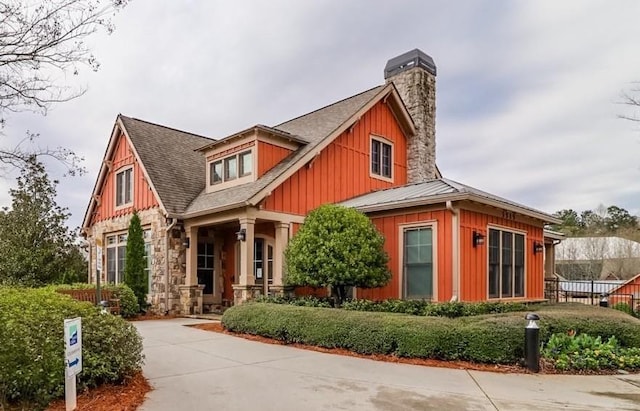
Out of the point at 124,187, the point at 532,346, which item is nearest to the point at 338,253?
the point at 532,346

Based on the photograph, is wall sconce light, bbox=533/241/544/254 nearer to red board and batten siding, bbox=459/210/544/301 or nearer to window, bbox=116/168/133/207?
red board and batten siding, bbox=459/210/544/301

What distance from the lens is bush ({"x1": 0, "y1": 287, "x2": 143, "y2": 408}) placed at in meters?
4.77

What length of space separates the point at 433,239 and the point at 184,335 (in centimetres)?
593

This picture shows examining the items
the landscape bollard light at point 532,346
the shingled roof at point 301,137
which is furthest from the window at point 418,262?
the landscape bollard light at point 532,346

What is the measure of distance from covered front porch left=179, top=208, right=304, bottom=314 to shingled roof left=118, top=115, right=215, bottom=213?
1235 mm

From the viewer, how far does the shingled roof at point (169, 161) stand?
15625 millimetres

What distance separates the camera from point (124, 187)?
18.1m

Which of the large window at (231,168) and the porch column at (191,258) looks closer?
the large window at (231,168)

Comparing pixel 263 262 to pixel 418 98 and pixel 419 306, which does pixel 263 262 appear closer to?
pixel 419 306

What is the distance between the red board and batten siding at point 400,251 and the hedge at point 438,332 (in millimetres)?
2502

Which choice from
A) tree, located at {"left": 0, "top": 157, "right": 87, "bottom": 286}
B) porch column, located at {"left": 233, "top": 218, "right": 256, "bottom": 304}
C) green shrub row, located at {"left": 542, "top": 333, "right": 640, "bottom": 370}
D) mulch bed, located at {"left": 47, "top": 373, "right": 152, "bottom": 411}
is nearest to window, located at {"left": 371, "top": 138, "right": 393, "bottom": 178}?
porch column, located at {"left": 233, "top": 218, "right": 256, "bottom": 304}

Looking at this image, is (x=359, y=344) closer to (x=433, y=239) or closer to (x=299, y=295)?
(x=433, y=239)

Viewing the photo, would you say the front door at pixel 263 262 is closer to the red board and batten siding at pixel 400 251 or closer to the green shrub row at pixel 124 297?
the red board and batten siding at pixel 400 251

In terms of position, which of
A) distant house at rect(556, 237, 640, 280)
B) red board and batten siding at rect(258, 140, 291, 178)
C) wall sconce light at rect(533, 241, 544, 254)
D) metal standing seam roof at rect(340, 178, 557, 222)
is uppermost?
red board and batten siding at rect(258, 140, 291, 178)
